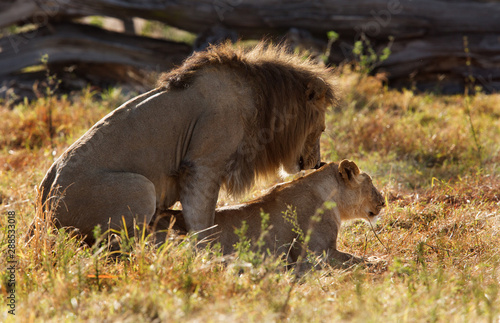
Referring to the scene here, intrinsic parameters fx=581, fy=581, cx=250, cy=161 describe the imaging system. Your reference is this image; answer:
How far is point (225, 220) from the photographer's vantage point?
4.41 m

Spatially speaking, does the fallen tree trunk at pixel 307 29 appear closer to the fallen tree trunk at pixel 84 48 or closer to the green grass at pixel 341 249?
the fallen tree trunk at pixel 84 48

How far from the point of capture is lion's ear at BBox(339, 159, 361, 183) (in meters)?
4.66

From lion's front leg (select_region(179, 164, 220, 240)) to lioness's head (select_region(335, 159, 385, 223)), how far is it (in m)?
1.11

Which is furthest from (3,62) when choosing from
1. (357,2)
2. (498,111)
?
(498,111)

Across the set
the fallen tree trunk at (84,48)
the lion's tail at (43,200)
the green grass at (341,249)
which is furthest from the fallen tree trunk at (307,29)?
the lion's tail at (43,200)

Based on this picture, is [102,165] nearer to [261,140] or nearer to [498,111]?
[261,140]

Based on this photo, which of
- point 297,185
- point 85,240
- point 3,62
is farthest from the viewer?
point 3,62

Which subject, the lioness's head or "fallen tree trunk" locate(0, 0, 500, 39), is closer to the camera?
the lioness's head

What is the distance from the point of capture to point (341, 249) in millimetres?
4688

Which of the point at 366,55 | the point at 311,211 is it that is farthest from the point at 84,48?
the point at 311,211

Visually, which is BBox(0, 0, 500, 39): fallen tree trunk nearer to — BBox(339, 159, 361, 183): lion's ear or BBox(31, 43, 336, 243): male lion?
BBox(31, 43, 336, 243): male lion

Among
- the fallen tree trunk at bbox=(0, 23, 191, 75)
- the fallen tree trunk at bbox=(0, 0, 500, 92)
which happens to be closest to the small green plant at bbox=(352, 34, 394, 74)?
the fallen tree trunk at bbox=(0, 0, 500, 92)

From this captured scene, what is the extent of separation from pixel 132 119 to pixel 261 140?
1.00 m

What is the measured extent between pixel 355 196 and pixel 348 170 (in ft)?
0.73
